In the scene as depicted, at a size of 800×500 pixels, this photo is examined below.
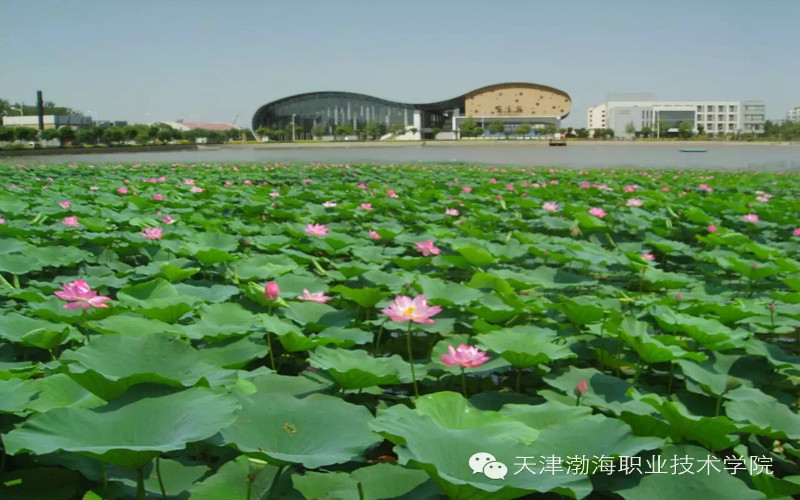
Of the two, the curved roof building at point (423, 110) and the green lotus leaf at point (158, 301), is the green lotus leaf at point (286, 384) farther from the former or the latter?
the curved roof building at point (423, 110)

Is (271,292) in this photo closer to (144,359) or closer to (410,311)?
(410,311)

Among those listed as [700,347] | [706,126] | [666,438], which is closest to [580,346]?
[700,347]

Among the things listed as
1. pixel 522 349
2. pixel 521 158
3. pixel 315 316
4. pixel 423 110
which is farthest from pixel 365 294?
pixel 423 110

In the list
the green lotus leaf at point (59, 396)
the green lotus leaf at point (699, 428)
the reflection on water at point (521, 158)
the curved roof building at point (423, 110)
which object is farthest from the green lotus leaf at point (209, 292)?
the curved roof building at point (423, 110)

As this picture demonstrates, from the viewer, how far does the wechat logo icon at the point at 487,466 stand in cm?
69

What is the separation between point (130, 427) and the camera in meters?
0.73

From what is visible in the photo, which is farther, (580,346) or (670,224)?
(670,224)

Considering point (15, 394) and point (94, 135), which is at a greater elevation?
point (94, 135)

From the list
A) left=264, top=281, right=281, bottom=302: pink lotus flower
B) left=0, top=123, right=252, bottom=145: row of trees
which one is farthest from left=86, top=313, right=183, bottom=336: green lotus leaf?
left=0, top=123, right=252, bottom=145: row of trees

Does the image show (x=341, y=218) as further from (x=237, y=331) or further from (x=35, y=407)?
(x=35, y=407)

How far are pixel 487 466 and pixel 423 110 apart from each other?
3183 inches

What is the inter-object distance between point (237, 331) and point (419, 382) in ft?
1.35

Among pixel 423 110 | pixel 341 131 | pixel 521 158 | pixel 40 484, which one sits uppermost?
pixel 423 110

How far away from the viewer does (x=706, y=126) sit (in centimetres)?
8950
